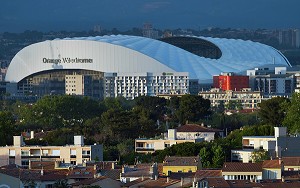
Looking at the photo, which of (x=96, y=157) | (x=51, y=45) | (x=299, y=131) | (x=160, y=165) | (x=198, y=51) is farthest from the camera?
(x=198, y=51)

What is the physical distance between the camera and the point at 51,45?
14950 centimetres

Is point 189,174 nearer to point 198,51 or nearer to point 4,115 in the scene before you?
point 4,115

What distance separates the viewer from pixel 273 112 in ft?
258

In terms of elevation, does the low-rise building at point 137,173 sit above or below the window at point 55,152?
below

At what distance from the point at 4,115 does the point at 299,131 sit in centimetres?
1786

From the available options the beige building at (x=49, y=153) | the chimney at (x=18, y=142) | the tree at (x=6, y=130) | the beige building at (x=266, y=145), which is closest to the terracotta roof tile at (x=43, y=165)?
the beige building at (x=49, y=153)

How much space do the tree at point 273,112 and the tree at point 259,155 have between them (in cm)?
2083

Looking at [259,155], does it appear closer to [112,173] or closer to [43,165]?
[43,165]

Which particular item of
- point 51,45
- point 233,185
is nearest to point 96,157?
point 233,185

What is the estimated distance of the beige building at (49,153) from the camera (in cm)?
5853

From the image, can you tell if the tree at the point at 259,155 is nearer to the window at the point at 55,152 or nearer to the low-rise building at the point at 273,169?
the low-rise building at the point at 273,169

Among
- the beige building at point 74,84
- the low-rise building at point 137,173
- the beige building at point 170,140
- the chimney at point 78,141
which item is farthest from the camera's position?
the beige building at point 74,84

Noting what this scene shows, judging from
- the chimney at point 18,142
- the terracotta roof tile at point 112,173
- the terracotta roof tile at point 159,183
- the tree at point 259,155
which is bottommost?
the terracotta roof tile at point 159,183

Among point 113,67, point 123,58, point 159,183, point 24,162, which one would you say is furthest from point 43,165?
point 113,67
